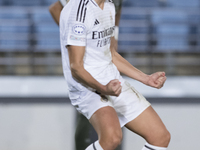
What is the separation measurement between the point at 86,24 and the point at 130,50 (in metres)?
3.33

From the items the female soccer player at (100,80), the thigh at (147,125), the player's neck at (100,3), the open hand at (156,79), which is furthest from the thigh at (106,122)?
the player's neck at (100,3)

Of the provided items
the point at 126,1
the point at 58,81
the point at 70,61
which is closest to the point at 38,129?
the point at 58,81

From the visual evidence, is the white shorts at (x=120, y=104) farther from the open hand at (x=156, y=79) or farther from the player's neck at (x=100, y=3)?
the player's neck at (x=100, y=3)

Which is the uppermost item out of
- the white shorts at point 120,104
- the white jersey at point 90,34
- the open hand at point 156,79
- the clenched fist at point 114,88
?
the white jersey at point 90,34

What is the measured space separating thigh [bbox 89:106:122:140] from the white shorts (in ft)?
0.09

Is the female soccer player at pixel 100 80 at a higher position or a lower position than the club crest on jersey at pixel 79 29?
lower

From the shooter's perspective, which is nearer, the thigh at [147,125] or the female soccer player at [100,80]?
the female soccer player at [100,80]

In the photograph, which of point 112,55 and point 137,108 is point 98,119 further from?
point 112,55

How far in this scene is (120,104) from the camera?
5.07ft

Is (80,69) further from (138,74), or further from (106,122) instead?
(138,74)

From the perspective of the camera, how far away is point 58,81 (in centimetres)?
246

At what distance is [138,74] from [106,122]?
1.11 ft

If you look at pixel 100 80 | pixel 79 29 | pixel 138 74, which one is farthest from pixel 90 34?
pixel 138 74

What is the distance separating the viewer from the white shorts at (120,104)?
1.47 m
